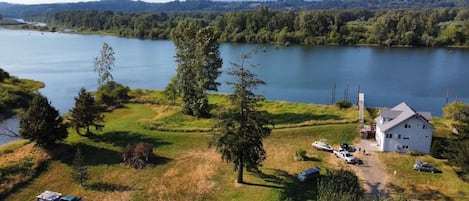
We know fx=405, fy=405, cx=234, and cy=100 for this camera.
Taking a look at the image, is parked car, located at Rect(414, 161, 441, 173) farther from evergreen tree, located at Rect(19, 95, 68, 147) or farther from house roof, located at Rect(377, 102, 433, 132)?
evergreen tree, located at Rect(19, 95, 68, 147)

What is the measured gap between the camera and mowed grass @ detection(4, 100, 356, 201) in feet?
105

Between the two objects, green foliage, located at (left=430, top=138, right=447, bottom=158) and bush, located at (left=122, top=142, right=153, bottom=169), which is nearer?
bush, located at (left=122, top=142, right=153, bottom=169)

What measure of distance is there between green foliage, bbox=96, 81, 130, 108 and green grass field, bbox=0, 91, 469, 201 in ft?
32.5

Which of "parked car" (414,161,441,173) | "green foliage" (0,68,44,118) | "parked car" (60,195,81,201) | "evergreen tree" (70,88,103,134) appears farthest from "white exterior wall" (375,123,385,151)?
"green foliage" (0,68,44,118)

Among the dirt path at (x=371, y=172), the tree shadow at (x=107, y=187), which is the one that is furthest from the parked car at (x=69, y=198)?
the dirt path at (x=371, y=172)

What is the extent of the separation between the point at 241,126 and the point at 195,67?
73.2 feet

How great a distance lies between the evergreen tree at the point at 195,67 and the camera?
52.6 m

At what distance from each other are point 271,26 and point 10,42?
105115mm

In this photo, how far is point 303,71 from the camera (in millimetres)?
95312

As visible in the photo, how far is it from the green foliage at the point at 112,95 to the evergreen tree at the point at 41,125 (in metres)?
20.6

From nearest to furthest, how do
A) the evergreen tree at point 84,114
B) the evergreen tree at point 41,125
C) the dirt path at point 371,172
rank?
the dirt path at point 371,172 < the evergreen tree at point 41,125 < the evergreen tree at point 84,114

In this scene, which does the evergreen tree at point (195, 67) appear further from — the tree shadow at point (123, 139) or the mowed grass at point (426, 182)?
the mowed grass at point (426, 182)

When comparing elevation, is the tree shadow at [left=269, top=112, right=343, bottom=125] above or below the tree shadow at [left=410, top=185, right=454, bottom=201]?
above

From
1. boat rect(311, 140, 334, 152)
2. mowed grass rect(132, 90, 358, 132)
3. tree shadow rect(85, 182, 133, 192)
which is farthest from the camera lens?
mowed grass rect(132, 90, 358, 132)
